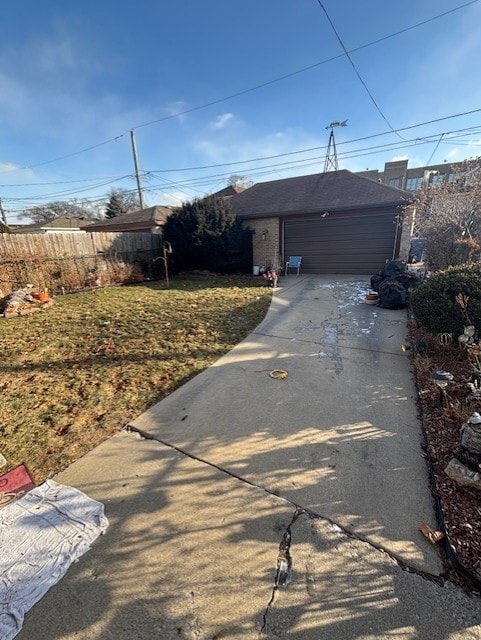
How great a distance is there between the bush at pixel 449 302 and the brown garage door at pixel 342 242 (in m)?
7.04

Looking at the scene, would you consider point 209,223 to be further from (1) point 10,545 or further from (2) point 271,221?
(1) point 10,545

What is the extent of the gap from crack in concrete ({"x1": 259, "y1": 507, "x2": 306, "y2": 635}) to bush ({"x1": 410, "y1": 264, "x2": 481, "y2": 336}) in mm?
3380

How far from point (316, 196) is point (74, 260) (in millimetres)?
9595

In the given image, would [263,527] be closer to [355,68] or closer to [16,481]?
[16,481]

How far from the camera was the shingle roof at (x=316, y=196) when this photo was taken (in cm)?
1024

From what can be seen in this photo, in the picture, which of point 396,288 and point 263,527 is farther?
point 396,288

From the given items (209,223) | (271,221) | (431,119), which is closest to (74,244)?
(209,223)

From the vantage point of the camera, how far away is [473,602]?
136cm

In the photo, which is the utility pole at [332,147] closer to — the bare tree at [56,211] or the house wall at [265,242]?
the house wall at [265,242]

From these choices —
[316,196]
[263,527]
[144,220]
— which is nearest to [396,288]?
[263,527]

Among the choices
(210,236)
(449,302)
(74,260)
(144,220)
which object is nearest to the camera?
(449,302)

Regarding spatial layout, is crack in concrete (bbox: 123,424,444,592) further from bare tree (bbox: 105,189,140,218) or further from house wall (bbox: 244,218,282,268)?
bare tree (bbox: 105,189,140,218)

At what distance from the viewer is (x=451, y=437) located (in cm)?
241

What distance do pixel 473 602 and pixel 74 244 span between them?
1117 centimetres
